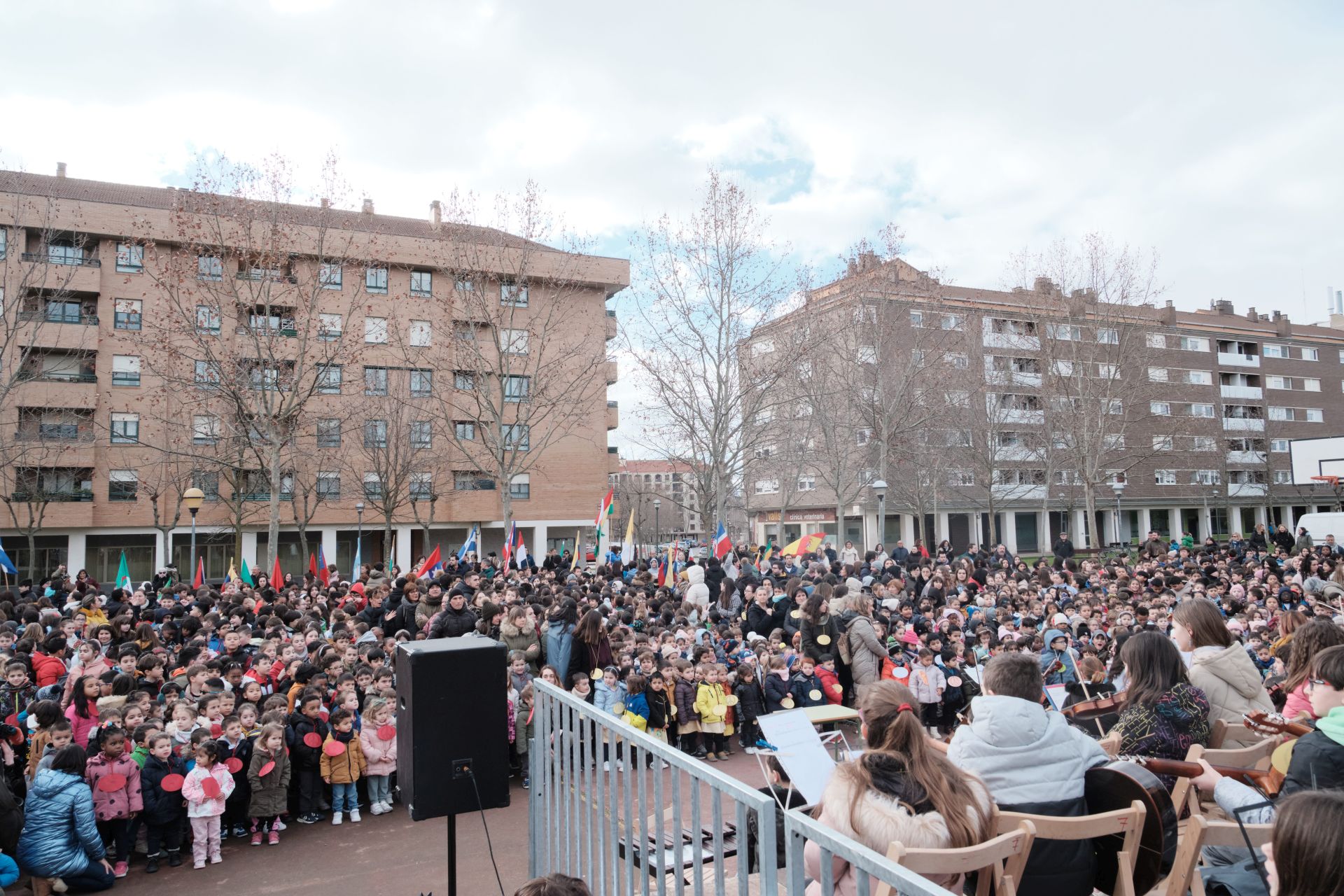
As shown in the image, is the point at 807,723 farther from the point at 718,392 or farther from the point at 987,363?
the point at 987,363

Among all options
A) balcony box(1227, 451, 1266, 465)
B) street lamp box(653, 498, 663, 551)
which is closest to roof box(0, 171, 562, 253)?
street lamp box(653, 498, 663, 551)

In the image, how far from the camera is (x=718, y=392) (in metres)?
24.7

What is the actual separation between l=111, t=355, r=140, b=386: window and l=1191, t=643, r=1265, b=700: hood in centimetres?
4028

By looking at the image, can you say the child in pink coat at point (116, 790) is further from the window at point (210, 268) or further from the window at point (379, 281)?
the window at point (379, 281)

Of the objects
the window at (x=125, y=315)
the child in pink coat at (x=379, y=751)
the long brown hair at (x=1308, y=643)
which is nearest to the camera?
the long brown hair at (x=1308, y=643)

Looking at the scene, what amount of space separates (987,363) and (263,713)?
148 feet

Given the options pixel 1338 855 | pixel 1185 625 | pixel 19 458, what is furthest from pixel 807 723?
pixel 19 458

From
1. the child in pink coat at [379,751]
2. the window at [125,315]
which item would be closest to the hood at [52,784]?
the child in pink coat at [379,751]

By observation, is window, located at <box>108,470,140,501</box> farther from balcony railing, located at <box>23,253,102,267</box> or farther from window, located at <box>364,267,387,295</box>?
window, located at <box>364,267,387,295</box>

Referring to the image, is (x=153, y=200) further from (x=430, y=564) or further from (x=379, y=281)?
(x=430, y=564)

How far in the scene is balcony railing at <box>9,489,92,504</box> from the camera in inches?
1281

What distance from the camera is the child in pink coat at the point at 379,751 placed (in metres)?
7.41

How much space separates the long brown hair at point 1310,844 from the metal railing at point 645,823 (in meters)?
0.96

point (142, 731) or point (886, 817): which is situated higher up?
point (886, 817)
